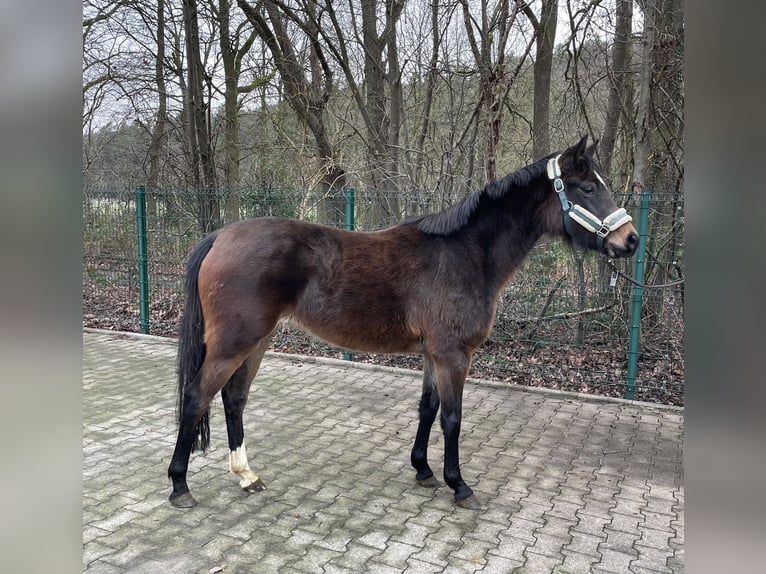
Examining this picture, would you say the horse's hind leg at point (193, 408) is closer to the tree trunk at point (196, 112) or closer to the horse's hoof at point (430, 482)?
the horse's hoof at point (430, 482)

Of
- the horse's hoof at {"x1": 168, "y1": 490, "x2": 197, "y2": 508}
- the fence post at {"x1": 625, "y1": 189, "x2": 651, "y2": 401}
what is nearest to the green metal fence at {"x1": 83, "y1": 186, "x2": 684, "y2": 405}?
the fence post at {"x1": 625, "y1": 189, "x2": 651, "y2": 401}

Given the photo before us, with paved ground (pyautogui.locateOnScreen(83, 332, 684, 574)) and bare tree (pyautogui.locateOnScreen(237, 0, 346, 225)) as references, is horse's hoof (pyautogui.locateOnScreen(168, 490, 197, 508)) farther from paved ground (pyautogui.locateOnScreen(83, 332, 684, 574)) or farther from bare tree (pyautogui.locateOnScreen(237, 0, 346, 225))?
bare tree (pyautogui.locateOnScreen(237, 0, 346, 225))

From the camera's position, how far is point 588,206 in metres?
3.33

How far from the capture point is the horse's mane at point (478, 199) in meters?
3.47

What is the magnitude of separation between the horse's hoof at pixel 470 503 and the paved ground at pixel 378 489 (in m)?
0.05

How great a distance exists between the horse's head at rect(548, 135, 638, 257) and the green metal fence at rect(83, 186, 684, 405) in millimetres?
1294

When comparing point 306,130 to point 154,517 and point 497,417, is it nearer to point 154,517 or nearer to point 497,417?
point 497,417

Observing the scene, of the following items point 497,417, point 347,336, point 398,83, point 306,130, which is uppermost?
point 398,83

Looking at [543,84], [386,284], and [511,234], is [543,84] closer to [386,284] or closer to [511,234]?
[511,234]

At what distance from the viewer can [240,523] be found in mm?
2990

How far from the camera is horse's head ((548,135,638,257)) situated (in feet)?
10.8

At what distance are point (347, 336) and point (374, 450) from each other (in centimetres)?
111
